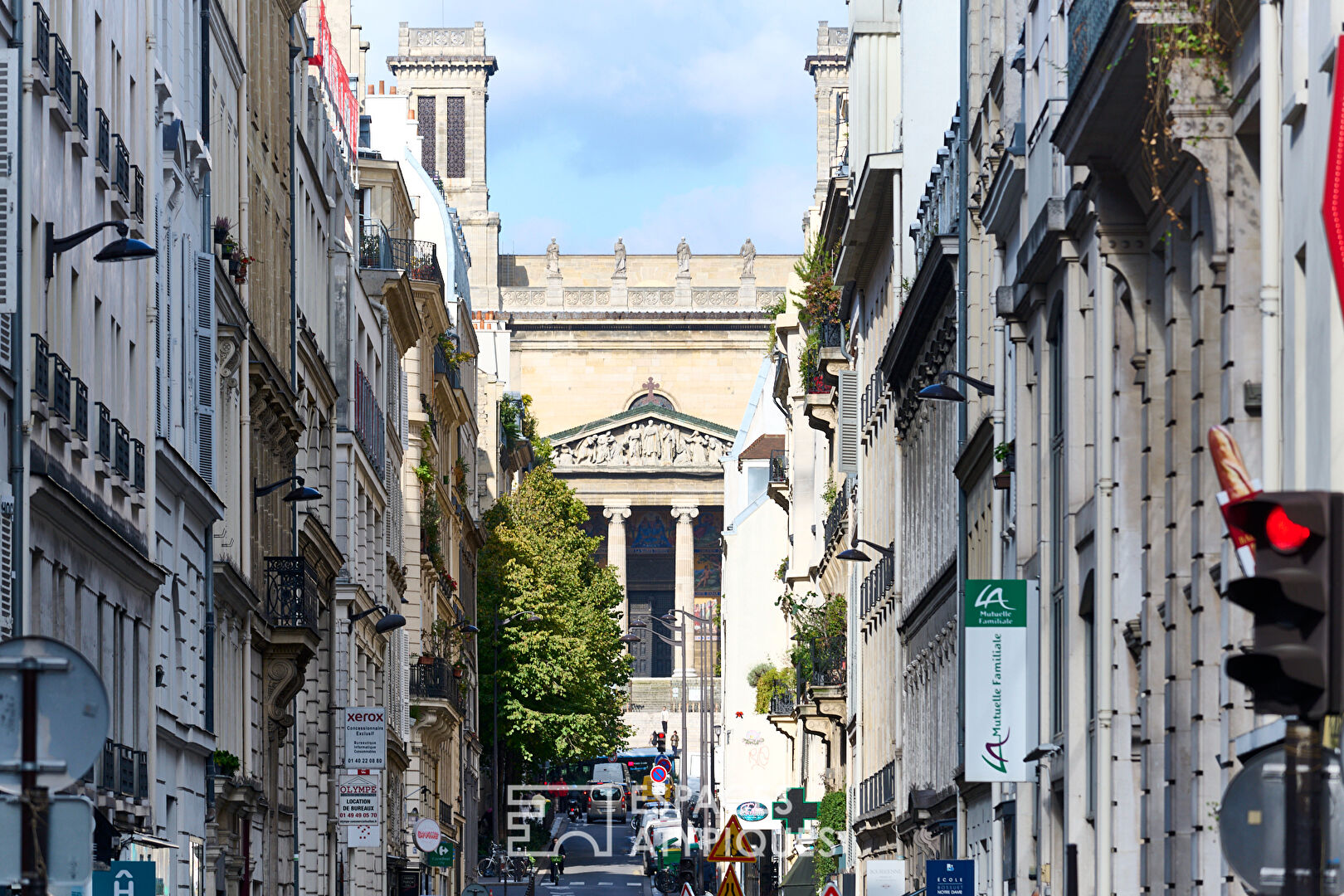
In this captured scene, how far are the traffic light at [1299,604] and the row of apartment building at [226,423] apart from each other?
13.3 m

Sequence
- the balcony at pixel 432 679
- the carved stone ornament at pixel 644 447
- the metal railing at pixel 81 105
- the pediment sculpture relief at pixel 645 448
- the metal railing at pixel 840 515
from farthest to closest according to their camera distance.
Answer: the pediment sculpture relief at pixel 645 448, the carved stone ornament at pixel 644 447, the balcony at pixel 432 679, the metal railing at pixel 840 515, the metal railing at pixel 81 105

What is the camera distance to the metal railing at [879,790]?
46.4m

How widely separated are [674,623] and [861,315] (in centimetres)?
10392

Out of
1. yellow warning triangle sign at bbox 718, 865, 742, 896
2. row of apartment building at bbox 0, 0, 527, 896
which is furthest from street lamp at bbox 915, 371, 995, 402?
A: row of apartment building at bbox 0, 0, 527, 896

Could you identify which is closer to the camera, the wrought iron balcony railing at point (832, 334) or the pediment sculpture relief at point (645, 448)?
the wrought iron balcony railing at point (832, 334)

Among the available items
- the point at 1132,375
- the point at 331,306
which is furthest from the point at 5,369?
the point at 331,306

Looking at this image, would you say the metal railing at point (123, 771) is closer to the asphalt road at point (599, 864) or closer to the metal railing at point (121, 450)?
the metal railing at point (121, 450)

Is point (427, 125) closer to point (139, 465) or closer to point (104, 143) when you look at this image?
point (139, 465)

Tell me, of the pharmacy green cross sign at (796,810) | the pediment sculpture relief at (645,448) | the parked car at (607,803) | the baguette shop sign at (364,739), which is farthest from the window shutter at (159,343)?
the pediment sculpture relief at (645,448)

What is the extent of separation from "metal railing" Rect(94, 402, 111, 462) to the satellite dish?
606 inches

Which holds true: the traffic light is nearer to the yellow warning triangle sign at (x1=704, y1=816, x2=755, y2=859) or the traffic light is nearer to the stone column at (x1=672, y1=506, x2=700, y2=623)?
the yellow warning triangle sign at (x1=704, y1=816, x2=755, y2=859)

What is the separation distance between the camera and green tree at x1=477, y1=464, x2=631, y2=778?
270 ft

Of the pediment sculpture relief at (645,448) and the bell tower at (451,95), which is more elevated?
the bell tower at (451,95)

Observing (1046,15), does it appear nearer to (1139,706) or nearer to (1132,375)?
(1132,375)
